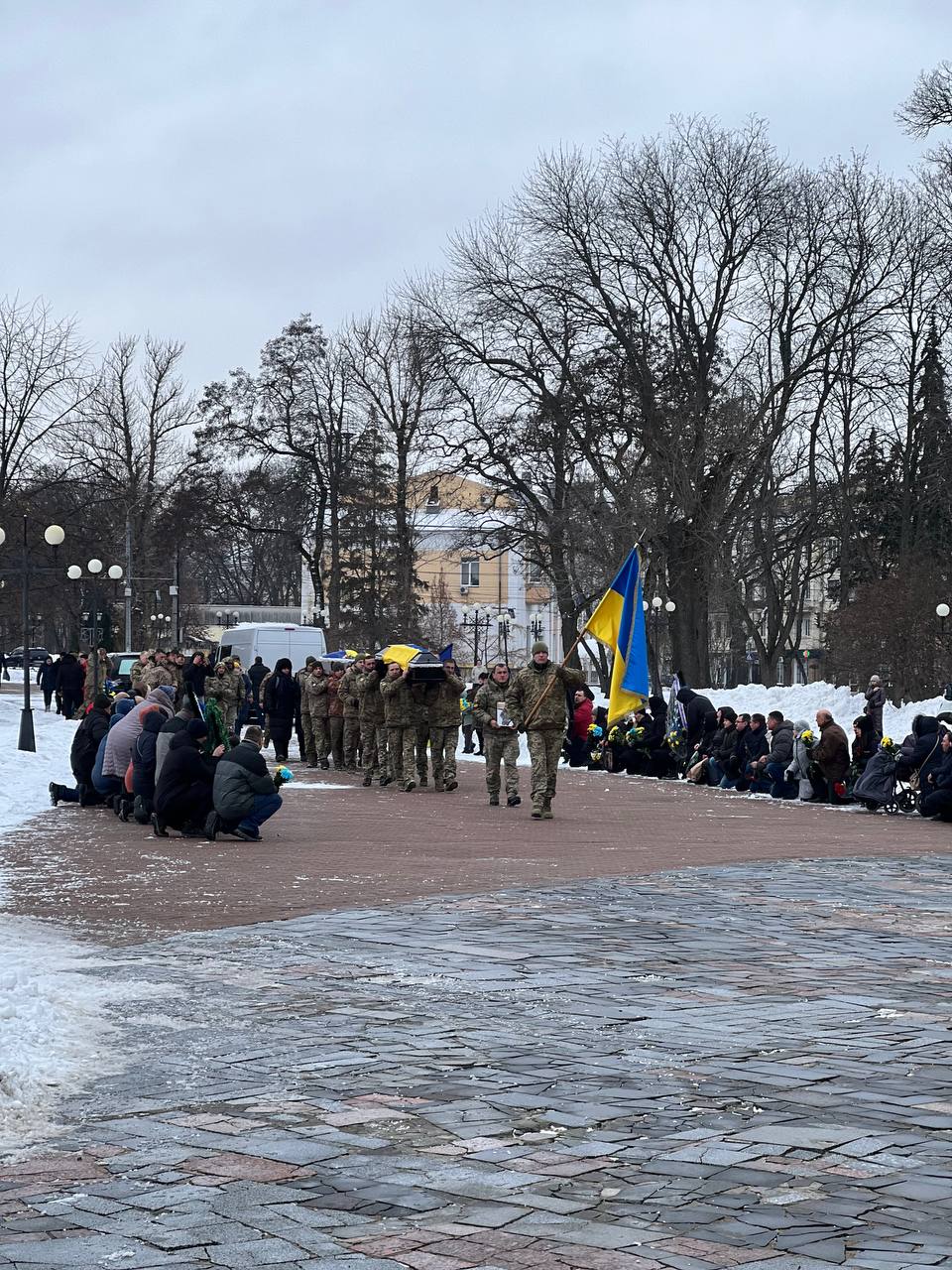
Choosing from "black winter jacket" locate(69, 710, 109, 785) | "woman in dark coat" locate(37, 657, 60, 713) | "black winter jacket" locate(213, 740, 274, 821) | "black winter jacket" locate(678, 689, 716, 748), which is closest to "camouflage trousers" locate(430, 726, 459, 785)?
"black winter jacket" locate(69, 710, 109, 785)

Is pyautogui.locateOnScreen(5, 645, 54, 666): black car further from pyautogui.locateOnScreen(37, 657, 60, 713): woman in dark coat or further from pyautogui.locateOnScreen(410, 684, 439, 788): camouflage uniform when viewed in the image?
pyautogui.locateOnScreen(410, 684, 439, 788): camouflage uniform

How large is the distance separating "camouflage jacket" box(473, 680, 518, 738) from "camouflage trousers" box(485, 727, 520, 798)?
32 millimetres

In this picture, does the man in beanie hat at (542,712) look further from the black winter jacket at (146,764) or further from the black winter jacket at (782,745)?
the black winter jacket at (782,745)

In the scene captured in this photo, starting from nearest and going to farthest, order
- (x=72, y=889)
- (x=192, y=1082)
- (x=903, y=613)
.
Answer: (x=192, y=1082), (x=72, y=889), (x=903, y=613)

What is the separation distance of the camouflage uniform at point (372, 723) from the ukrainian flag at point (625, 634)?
5138 millimetres

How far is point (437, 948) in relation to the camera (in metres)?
10.6

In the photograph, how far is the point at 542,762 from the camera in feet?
67.5

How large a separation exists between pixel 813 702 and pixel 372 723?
14.7m

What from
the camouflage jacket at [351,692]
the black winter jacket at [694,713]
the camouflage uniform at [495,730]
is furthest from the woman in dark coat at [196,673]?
the camouflage uniform at [495,730]

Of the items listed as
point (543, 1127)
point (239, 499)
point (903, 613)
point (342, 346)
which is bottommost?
point (543, 1127)

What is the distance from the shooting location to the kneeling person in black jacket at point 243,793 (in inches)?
686

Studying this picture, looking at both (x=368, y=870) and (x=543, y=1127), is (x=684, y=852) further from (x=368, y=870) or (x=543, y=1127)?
(x=543, y=1127)

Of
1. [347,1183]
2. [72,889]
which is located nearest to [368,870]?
[72,889]

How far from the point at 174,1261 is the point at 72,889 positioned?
8731 mm
